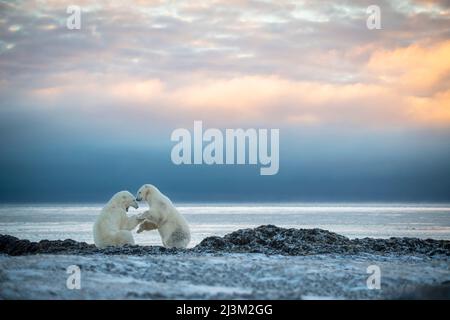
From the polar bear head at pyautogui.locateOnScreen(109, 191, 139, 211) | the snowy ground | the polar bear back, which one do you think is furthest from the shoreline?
the polar bear head at pyautogui.locateOnScreen(109, 191, 139, 211)

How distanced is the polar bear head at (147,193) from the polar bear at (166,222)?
0.04m

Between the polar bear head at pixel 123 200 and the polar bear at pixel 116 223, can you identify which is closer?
the polar bear at pixel 116 223

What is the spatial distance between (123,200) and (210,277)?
5.41 metres

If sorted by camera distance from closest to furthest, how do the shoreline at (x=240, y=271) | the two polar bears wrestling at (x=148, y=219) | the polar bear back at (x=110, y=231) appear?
the shoreline at (x=240, y=271) → the polar bear back at (x=110, y=231) → the two polar bears wrestling at (x=148, y=219)

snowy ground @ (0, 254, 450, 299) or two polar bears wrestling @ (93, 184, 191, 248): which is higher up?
two polar bears wrestling @ (93, 184, 191, 248)

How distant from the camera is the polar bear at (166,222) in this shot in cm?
1536

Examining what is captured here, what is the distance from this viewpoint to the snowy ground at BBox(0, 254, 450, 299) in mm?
9523

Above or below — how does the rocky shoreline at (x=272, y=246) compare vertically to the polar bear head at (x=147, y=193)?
below

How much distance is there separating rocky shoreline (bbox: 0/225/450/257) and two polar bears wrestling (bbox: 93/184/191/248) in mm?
536

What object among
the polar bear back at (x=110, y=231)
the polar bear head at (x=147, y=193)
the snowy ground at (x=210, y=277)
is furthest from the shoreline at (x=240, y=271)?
the polar bear head at (x=147, y=193)
